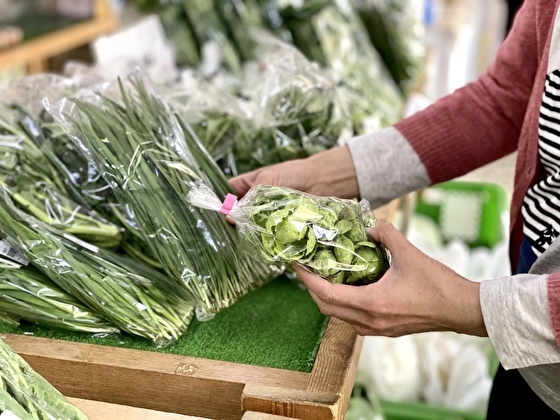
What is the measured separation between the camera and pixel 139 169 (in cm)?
100

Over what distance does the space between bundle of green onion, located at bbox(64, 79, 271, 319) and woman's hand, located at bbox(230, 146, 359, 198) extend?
0.24 ft

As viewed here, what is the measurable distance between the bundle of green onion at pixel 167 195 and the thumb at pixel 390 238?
27cm

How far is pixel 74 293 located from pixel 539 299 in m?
0.67

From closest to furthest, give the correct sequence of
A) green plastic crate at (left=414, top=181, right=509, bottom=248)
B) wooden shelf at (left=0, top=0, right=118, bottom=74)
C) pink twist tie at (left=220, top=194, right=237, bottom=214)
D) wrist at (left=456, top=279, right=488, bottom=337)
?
wrist at (left=456, top=279, right=488, bottom=337), pink twist tie at (left=220, top=194, right=237, bottom=214), wooden shelf at (left=0, top=0, right=118, bottom=74), green plastic crate at (left=414, top=181, right=509, bottom=248)

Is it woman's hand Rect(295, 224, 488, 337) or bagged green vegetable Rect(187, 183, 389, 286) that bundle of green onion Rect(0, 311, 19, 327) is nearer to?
bagged green vegetable Rect(187, 183, 389, 286)

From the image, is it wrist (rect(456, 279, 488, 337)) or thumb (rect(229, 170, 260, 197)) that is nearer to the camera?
wrist (rect(456, 279, 488, 337))

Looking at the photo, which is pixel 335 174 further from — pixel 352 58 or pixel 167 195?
pixel 352 58

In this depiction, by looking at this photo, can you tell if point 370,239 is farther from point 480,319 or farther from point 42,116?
point 42,116

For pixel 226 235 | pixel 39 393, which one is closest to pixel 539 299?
pixel 226 235

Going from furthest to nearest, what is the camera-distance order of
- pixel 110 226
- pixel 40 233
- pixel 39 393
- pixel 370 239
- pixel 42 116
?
1. pixel 42 116
2. pixel 110 226
3. pixel 40 233
4. pixel 370 239
5. pixel 39 393

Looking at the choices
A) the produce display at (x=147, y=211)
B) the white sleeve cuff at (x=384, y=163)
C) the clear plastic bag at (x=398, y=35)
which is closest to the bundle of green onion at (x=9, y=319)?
the produce display at (x=147, y=211)

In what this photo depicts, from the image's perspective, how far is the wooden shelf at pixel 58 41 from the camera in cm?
218

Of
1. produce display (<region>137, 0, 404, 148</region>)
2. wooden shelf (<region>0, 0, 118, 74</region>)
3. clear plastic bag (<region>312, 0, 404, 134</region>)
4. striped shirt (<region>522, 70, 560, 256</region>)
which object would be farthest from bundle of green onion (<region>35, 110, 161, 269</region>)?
wooden shelf (<region>0, 0, 118, 74</region>)

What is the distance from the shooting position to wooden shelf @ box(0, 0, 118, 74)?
7.16ft
